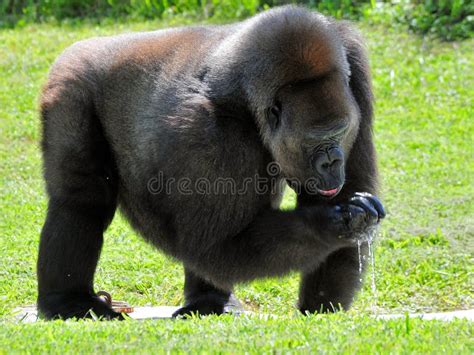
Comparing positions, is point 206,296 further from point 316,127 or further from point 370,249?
point 316,127

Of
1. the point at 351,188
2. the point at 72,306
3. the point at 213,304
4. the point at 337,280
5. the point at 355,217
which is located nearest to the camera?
the point at 355,217

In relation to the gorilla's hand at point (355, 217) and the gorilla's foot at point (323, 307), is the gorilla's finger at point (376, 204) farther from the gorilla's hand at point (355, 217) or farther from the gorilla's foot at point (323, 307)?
the gorilla's foot at point (323, 307)

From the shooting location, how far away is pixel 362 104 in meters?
5.47

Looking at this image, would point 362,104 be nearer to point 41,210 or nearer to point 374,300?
point 374,300

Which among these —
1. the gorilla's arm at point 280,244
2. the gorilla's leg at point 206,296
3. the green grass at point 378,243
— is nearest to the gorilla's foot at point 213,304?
the gorilla's leg at point 206,296

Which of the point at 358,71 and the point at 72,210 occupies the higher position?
the point at 358,71

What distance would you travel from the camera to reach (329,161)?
4.94 m

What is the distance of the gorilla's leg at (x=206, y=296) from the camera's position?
622 cm

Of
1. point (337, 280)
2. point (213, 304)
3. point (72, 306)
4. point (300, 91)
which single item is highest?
point (300, 91)

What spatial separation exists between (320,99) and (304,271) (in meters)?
0.99

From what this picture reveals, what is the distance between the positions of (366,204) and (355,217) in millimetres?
104

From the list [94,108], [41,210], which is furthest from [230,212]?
[41,210]

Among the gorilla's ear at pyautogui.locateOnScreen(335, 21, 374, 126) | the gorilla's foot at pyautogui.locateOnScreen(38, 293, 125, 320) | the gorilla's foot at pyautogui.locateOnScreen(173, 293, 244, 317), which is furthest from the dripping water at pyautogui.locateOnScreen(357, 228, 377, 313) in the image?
the gorilla's foot at pyautogui.locateOnScreen(38, 293, 125, 320)

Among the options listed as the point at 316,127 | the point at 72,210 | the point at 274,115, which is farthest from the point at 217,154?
the point at 72,210
